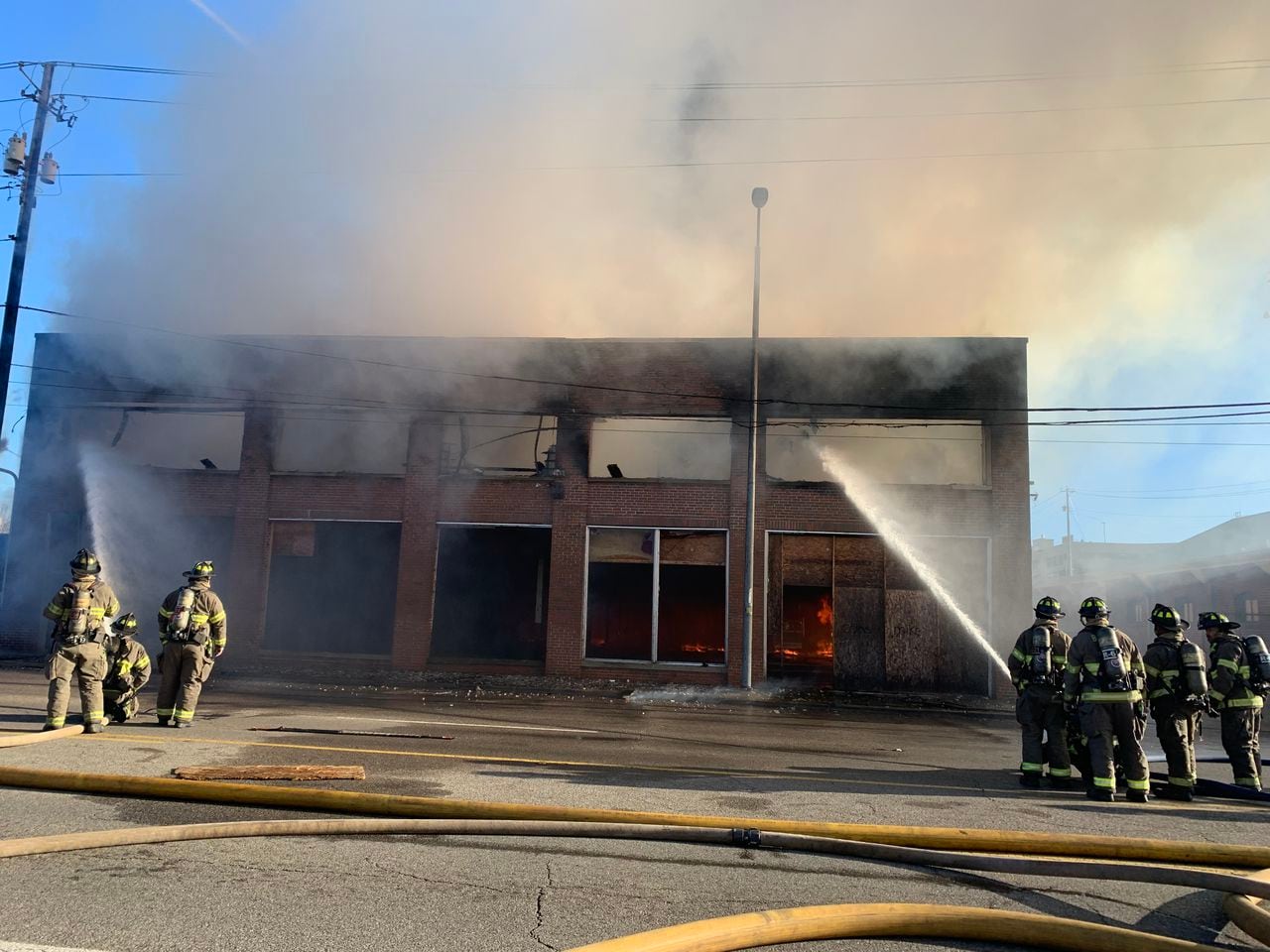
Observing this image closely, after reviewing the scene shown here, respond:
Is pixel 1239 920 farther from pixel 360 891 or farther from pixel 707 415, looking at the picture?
pixel 707 415

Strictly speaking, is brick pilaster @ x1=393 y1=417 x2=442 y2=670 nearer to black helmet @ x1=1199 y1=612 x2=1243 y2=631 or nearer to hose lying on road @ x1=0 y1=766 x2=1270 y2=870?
hose lying on road @ x1=0 y1=766 x2=1270 y2=870

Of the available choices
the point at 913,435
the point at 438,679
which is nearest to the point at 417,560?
the point at 438,679

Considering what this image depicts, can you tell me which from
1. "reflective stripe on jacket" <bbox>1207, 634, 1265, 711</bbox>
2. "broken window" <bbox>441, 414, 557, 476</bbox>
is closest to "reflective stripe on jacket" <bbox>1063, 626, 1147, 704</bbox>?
"reflective stripe on jacket" <bbox>1207, 634, 1265, 711</bbox>

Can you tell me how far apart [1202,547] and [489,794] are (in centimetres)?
5044

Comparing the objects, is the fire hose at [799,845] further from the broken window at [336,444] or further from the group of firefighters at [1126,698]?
the broken window at [336,444]

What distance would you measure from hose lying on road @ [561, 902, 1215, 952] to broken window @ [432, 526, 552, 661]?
1370 centimetres

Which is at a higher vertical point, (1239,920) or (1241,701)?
(1241,701)

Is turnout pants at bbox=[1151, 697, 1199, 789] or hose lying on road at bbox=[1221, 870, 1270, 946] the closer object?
hose lying on road at bbox=[1221, 870, 1270, 946]

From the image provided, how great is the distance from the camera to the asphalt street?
3006 millimetres

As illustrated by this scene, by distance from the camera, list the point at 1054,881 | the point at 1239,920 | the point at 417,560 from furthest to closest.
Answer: the point at 417,560
the point at 1054,881
the point at 1239,920

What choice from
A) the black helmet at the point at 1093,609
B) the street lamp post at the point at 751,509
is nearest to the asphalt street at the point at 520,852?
the black helmet at the point at 1093,609

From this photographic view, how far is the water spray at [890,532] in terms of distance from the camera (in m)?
14.9

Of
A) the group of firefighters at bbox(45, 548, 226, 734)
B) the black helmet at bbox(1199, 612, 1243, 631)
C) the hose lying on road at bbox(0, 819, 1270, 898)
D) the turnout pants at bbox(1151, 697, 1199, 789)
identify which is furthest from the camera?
the black helmet at bbox(1199, 612, 1243, 631)

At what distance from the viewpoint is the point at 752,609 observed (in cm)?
1490
